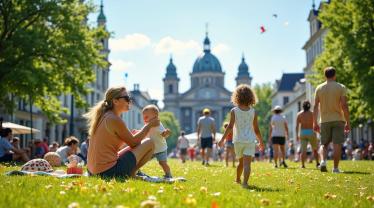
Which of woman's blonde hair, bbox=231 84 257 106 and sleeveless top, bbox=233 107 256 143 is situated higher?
woman's blonde hair, bbox=231 84 257 106

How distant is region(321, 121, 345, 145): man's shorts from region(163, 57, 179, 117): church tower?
139 metres

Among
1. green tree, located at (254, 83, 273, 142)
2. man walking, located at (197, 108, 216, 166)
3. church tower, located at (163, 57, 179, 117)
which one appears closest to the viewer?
man walking, located at (197, 108, 216, 166)

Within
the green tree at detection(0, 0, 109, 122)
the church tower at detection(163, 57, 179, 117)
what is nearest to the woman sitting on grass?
the green tree at detection(0, 0, 109, 122)

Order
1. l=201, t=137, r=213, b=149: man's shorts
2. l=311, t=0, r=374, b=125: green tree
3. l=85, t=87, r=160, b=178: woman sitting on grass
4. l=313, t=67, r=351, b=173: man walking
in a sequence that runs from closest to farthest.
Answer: l=85, t=87, r=160, b=178: woman sitting on grass → l=313, t=67, r=351, b=173: man walking → l=201, t=137, r=213, b=149: man's shorts → l=311, t=0, r=374, b=125: green tree

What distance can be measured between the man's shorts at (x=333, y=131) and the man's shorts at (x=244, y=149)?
12.9 feet

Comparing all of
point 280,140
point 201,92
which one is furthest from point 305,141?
point 201,92

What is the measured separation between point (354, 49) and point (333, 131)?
56.2 ft

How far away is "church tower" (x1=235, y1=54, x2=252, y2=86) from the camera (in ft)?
525

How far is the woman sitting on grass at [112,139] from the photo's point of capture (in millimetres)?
7383

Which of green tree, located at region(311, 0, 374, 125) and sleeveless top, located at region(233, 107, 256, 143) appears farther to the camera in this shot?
green tree, located at region(311, 0, 374, 125)

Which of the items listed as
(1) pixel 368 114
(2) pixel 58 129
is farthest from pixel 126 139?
(2) pixel 58 129

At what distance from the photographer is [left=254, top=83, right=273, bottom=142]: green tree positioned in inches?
3754

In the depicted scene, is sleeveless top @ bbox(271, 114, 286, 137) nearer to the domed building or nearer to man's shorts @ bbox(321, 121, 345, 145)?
man's shorts @ bbox(321, 121, 345, 145)

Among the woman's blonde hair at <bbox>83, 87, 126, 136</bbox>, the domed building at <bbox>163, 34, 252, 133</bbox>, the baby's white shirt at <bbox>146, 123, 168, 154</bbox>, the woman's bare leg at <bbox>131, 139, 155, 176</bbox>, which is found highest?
the domed building at <bbox>163, 34, 252, 133</bbox>
